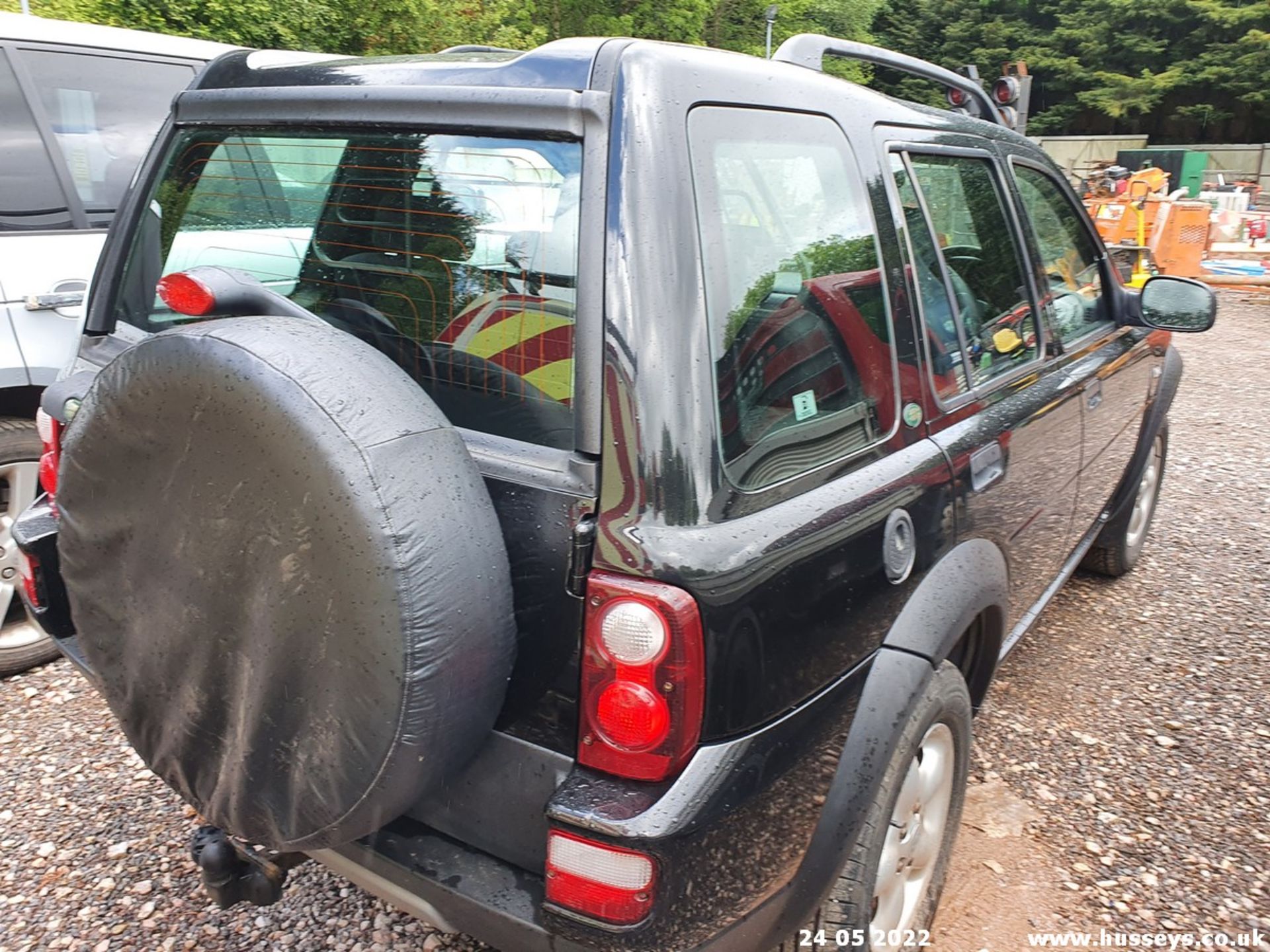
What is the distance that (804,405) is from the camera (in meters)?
1.76

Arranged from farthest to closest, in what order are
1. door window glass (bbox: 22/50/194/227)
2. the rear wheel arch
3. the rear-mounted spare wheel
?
door window glass (bbox: 22/50/194/227) → the rear wheel arch → the rear-mounted spare wheel

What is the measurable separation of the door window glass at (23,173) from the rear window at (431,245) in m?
1.51

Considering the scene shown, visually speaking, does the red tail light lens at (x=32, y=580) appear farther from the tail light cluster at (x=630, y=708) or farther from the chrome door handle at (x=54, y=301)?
the tail light cluster at (x=630, y=708)

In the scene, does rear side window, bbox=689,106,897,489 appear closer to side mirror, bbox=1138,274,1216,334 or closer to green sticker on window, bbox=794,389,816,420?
green sticker on window, bbox=794,389,816,420

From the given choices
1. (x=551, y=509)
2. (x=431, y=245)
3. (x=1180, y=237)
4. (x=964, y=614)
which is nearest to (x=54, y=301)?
(x=431, y=245)

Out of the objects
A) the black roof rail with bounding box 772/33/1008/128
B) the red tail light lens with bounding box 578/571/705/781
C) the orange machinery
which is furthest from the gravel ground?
the orange machinery

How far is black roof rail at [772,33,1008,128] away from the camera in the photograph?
7.66ft

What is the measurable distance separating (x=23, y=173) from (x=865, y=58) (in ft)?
9.38

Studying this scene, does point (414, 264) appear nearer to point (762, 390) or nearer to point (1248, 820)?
point (762, 390)

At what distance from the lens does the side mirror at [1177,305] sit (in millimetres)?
3281

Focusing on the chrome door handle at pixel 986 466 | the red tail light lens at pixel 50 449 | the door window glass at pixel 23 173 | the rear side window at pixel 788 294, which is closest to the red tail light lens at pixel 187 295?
the red tail light lens at pixel 50 449

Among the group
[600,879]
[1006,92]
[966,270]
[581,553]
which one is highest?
[1006,92]

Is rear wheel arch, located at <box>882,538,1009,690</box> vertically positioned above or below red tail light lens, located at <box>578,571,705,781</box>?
below

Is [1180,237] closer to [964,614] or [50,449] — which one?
[964,614]
